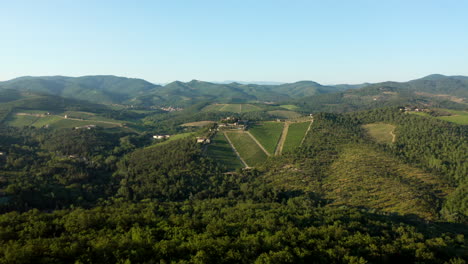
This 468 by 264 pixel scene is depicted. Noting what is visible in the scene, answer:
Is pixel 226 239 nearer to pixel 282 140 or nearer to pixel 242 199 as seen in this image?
pixel 242 199

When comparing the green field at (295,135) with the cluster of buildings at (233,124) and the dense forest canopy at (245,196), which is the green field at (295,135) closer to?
the dense forest canopy at (245,196)

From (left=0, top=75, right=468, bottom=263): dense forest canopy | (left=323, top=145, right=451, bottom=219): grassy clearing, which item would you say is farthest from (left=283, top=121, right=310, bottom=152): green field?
(left=323, top=145, right=451, bottom=219): grassy clearing

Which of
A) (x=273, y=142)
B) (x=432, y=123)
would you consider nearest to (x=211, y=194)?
(x=273, y=142)

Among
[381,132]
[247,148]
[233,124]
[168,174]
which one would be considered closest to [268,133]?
[233,124]

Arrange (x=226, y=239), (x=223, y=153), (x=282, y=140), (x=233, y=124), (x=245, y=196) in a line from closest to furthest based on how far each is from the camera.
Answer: (x=226, y=239) → (x=245, y=196) → (x=223, y=153) → (x=282, y=140) → (x=233, y=124)

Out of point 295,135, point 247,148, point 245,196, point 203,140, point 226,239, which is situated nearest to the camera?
point 226,239

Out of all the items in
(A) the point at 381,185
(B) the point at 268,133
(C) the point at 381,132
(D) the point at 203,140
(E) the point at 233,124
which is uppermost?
(E) the point at 233,124

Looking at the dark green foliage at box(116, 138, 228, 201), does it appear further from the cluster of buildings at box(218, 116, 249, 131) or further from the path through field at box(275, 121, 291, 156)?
the path through field at box(275, 121, 291, 156)

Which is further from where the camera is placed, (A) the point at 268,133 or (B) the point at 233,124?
(B) the point at 233,124
